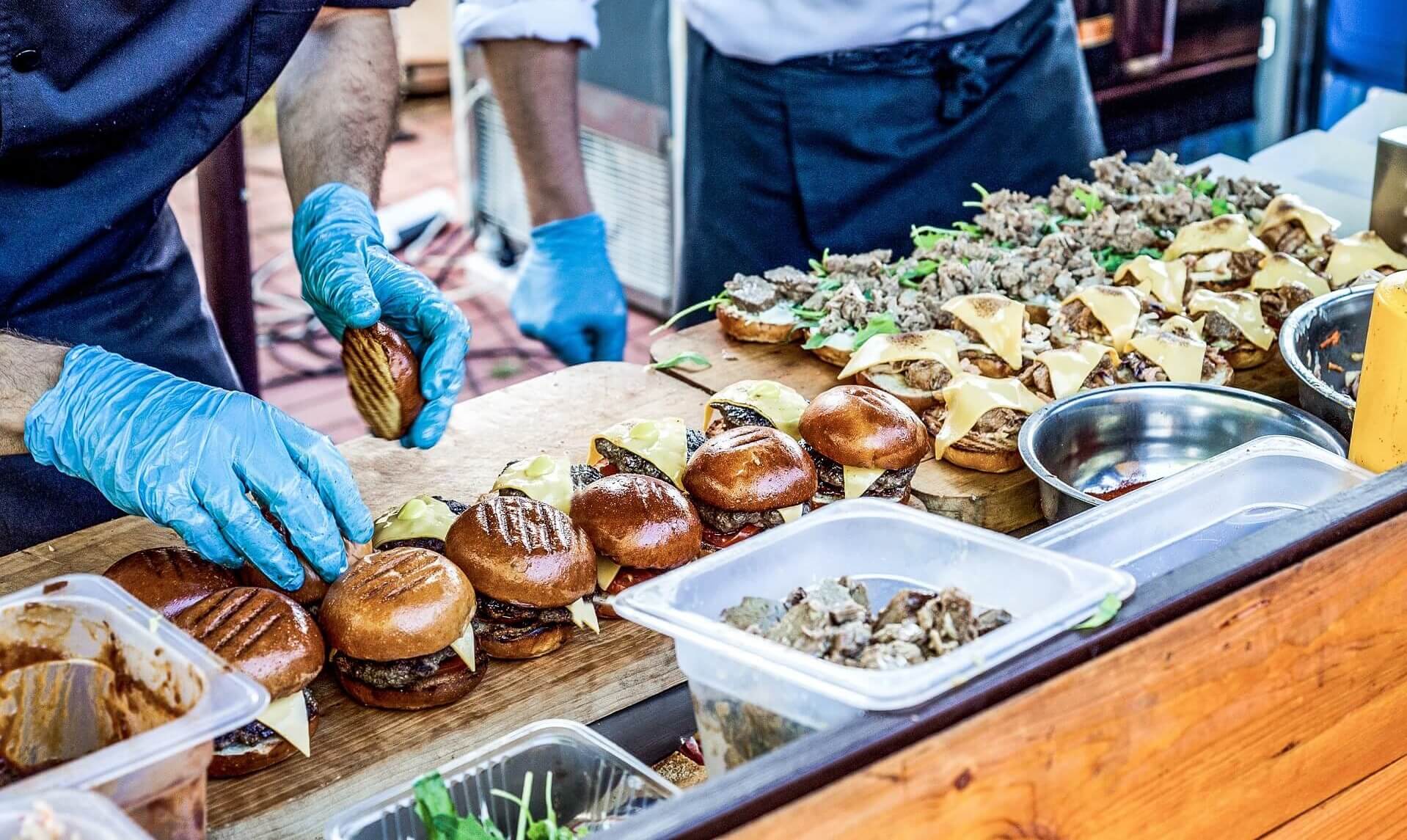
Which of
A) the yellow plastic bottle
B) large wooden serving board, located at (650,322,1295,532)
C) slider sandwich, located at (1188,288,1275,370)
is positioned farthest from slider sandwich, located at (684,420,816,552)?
slider sandwich, located at (1188,288,1275,370)

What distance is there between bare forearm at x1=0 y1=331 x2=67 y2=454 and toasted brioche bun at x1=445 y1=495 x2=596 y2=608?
695 millimetres

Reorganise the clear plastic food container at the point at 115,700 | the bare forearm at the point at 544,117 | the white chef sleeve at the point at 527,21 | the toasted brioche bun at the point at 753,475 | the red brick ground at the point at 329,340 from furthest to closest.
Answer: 1. the red brick ground at the point at 329,340
2. the bare forearm at the point at 544,117
3. the white chef sleeve at the point at 527,21
4. the toasted brioche bun at the point at 753,475
5. the clear plastic food container at the point at 115,700

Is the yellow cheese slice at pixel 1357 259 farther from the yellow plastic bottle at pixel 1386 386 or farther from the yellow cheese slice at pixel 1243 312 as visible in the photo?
the yellow plastic bottle at pixel 1386 386

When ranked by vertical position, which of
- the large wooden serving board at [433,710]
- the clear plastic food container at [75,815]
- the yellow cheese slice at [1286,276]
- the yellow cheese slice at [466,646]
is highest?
the clear plastic food container at [75,815]

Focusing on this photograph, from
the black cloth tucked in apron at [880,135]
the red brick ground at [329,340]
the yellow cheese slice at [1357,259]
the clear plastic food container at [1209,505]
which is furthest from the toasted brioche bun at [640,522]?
the red brick ground at [329,340]

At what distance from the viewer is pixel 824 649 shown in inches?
58.5

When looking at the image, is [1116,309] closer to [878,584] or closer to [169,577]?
[878,584]

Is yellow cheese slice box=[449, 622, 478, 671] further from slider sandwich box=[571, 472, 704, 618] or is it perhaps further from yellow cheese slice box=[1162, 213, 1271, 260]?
yellow cheese slice box=[1162, 213, 1271, 260]

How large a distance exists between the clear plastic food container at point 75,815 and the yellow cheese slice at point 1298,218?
3259 mm

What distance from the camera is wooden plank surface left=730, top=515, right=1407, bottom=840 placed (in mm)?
1377

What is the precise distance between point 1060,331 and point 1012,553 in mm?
1648

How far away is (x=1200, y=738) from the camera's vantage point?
5.34 ft

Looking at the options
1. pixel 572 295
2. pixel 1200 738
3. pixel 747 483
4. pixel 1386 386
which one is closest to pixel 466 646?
pixel 747 483

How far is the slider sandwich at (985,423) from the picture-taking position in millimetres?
2773
